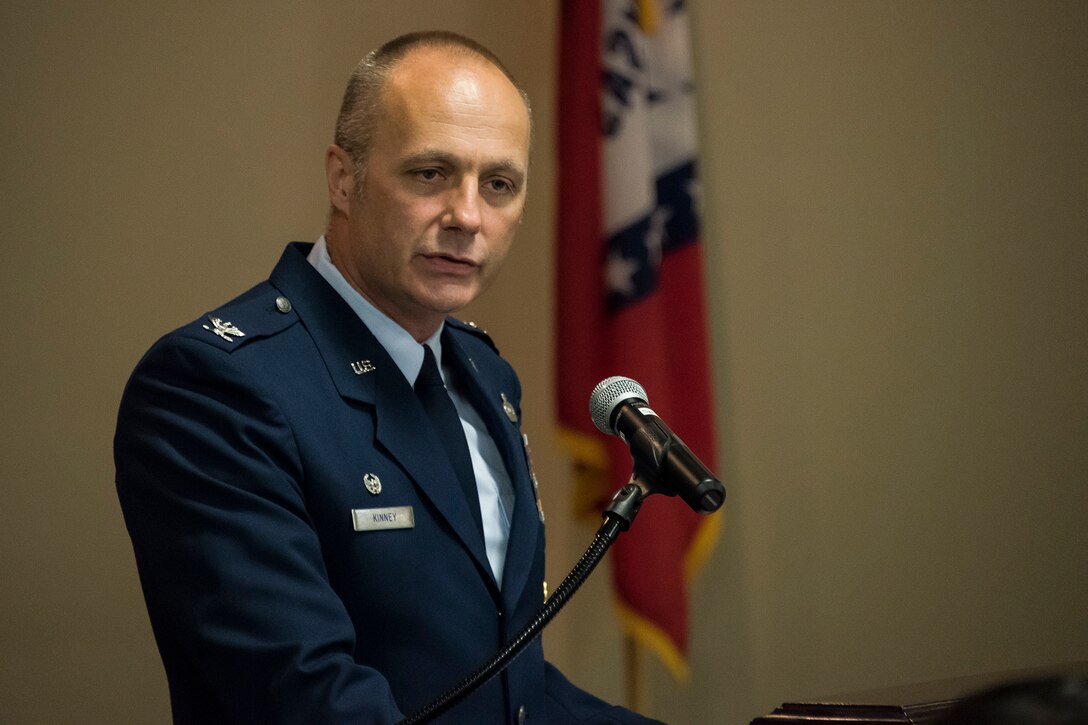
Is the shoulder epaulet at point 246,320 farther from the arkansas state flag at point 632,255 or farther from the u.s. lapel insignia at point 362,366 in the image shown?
the arkansas state flag at point 632,255

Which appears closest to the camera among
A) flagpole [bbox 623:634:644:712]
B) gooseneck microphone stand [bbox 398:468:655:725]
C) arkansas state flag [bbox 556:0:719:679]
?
gooseneck microphone stand [bbox 398:468:655:725]

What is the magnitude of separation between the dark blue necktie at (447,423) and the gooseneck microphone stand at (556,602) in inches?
18.3

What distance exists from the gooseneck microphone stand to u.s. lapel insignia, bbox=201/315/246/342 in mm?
565

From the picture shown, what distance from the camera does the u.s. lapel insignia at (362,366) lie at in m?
1.61

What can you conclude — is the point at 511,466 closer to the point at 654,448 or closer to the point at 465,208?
the point at 465,208

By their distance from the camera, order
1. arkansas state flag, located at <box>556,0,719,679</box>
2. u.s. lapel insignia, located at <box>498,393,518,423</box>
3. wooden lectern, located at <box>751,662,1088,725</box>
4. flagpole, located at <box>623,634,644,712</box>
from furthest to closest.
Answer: flagpole, located at <box>623,634,644,712</box> → arkansas state flag, located at <box>556,0,719,679</box> → u.s. lapel insignia, located at <box>498,393,518,423</box> → wooden lectern, located at <box>751,662,1088,725</box>

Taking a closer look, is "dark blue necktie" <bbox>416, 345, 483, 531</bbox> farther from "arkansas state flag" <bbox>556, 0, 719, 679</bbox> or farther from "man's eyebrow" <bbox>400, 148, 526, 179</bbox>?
"arkansas state flag" <bbox>556, 0, 719, 679</bbox>

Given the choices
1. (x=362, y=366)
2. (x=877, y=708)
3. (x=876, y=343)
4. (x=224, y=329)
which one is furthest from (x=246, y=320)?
(x=876, y=343)

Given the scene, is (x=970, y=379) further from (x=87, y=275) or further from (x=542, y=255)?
(x=87, y=275)

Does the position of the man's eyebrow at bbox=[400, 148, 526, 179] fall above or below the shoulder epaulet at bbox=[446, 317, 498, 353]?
above

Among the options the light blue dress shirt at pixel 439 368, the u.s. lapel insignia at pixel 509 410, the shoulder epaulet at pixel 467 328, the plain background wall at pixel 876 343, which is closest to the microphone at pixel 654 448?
the light blue dress shirt at pixel 439 368

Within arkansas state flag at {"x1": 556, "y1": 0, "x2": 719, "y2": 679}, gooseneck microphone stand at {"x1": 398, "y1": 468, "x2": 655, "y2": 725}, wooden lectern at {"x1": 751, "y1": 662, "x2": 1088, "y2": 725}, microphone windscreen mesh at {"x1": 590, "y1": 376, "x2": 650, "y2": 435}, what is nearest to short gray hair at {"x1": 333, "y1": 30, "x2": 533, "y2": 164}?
microphone windscreen mesh at {"x1": 590, "y1": 376, "x2": 650, "y2": 435}

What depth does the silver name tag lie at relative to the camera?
4.89ft

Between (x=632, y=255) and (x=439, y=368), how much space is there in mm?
1099
